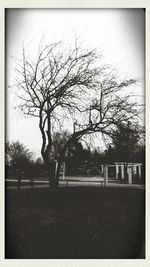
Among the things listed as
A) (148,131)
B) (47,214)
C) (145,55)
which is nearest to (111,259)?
(47,214)

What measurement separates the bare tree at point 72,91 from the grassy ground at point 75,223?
0.20 meters

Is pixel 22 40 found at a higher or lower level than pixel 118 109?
higher

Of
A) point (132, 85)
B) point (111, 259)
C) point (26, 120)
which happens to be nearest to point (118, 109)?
point (132, 85)

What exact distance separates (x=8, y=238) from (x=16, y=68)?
3.51 ft

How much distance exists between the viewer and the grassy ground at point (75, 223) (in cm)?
214

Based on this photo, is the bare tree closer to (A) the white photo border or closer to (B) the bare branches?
(B) the bare branches

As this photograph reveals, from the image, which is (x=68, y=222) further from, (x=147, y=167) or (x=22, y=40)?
(x=22, y=40)

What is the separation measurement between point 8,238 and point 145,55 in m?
1.43

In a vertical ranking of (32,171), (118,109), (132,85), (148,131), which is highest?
(132,85)

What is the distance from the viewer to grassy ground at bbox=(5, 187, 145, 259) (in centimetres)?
214

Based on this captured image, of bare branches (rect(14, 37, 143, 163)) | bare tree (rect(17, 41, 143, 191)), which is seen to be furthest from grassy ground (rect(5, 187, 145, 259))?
bare branches (rect(14, 37, 143, 163))

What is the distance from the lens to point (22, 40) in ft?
7.24

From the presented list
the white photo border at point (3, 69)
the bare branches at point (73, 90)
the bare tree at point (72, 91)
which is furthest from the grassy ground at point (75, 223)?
the bare branches at point (73, 90)

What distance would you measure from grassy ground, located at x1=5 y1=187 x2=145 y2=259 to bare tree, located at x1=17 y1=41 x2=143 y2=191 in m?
0.20
